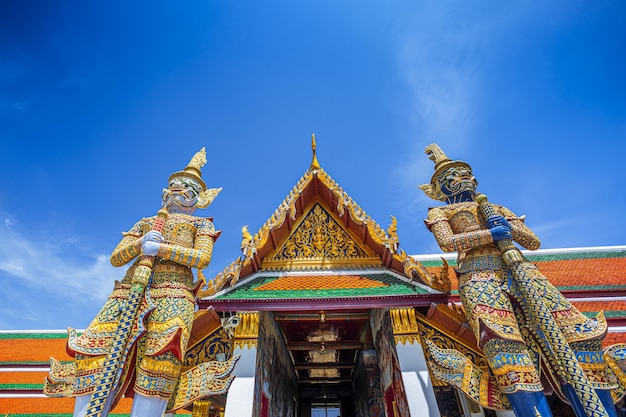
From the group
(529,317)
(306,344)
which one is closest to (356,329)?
(306,344)

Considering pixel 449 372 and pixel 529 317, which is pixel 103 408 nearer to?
pixel 449 372

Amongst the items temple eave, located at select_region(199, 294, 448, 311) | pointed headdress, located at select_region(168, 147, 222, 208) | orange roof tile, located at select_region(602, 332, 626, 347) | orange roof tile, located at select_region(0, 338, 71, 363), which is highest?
pointed headdress, located at select_region(168, 147, 222, 208)

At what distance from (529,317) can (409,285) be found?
1.50 m

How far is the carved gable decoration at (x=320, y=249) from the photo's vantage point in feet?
18.2

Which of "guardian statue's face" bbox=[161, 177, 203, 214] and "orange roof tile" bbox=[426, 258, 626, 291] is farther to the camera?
"orange roof tile" bbox=[426, 258, 626, 291]

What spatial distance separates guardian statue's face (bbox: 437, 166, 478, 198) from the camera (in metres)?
4.74

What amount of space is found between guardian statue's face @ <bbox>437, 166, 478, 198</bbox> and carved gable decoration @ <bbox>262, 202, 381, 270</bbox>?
5.29 ft

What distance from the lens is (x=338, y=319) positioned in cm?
550

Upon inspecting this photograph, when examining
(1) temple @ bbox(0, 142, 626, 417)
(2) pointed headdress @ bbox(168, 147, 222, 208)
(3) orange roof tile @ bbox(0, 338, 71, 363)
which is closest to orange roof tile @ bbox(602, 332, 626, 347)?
(1) temple @ bbox(0, 142, 626, 417)

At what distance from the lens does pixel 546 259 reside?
8273 millimetres

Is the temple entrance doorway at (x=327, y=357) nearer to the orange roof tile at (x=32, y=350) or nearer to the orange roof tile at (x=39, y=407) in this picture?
the orange roof tile at (x=39, y=407)

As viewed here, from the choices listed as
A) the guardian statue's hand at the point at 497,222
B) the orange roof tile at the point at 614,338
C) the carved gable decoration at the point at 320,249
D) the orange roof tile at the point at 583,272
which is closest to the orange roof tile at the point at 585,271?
the orange roof tile at the point at 583,272

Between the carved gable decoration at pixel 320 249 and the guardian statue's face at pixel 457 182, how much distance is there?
5.29 ft

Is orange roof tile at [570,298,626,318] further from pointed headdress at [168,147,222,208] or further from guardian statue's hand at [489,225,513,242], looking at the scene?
pointed headdress at [168,147,222,208]
